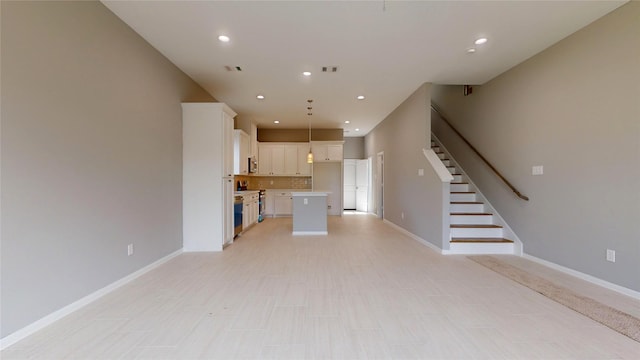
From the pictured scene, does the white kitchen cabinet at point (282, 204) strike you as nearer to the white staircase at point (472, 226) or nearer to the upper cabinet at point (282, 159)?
the upper cabinet at point (282, 159)

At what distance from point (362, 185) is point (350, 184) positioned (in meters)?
0.48

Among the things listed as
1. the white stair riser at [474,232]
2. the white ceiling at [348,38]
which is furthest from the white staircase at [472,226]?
the white ceiling at [348,38]

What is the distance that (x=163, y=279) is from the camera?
10.1ft

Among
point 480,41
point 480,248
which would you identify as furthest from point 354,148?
point 480,41

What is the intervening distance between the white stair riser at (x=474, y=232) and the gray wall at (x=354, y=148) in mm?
6064

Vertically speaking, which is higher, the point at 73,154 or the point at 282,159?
the point at 282,159

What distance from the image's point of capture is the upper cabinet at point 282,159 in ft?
27.8

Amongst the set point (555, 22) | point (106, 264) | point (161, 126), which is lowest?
point (106, 264)

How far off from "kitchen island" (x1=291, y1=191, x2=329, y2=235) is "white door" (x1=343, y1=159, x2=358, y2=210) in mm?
4358

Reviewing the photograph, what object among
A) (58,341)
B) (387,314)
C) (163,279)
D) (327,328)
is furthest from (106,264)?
(387,314)

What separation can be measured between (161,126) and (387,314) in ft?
11.9

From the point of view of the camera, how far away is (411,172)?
5.45 meters

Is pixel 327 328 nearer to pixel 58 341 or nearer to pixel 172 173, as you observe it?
pixel 58 341

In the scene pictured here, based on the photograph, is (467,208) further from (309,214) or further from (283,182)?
(283,182)
